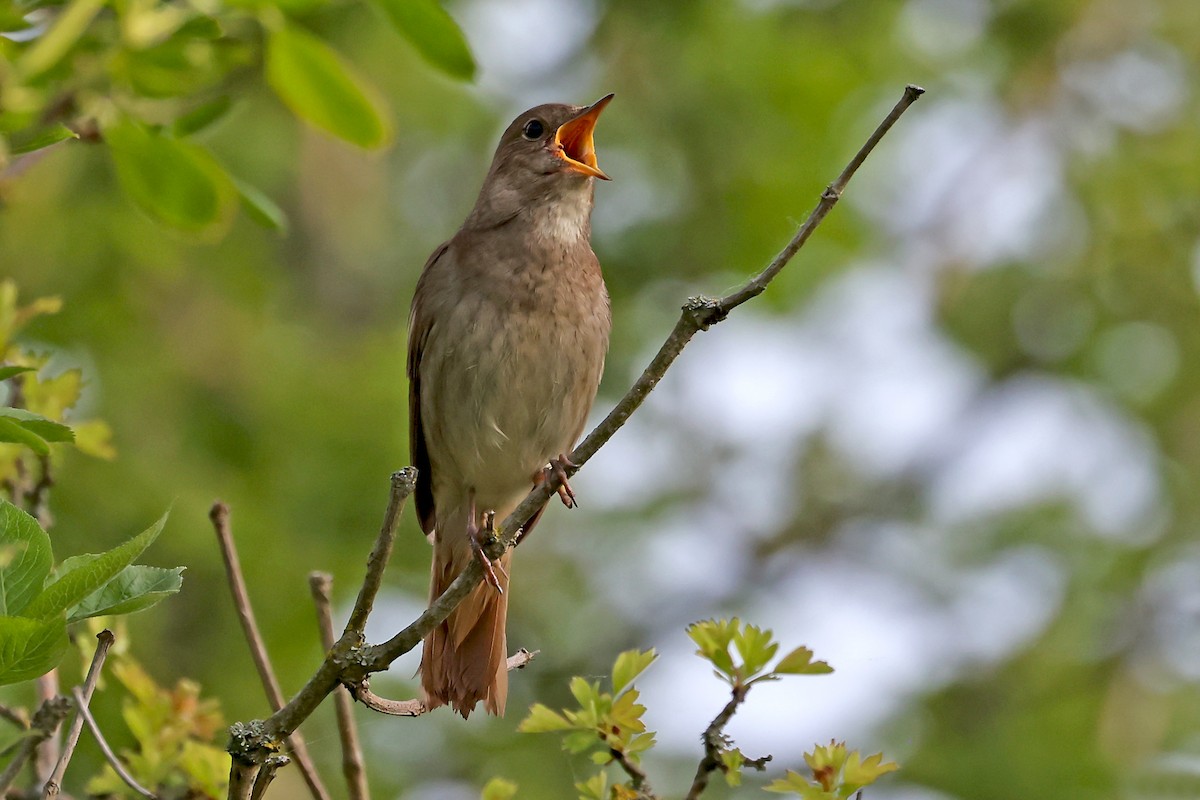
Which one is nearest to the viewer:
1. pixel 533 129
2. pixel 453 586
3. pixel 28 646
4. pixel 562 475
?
pixel 28 646

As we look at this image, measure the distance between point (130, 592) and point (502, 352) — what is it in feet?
9.00

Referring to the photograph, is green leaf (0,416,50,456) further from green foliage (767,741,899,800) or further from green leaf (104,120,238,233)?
green foliage (767,741,899,800)

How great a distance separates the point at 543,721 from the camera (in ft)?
8.52

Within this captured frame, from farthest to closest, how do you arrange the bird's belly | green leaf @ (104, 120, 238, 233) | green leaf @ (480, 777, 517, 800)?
the bird's belly → green leaf @ (480, 777, 517, 800) → green leaf @ (104, 120, 238, 233)

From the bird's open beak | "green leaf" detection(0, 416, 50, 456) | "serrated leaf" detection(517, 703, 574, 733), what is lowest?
"serrated leaf" detection(517, 703, 574, 733)

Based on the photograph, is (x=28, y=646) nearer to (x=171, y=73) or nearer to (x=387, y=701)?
(x=171, y=73)

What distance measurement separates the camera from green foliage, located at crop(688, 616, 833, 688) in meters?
2.51

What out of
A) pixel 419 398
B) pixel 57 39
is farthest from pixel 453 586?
pixel 419 398

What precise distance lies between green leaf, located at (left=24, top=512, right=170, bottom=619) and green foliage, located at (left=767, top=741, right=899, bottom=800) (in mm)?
1114

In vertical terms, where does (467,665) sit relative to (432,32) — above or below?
above

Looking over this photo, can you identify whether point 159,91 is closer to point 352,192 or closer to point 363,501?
point 363,501

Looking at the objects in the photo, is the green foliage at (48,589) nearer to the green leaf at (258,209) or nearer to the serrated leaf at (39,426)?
the serrated leaf at (39,426)

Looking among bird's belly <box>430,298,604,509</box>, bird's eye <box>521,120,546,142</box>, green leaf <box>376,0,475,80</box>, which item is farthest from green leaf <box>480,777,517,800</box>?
bird's eye <box>521,120,546,142</box>

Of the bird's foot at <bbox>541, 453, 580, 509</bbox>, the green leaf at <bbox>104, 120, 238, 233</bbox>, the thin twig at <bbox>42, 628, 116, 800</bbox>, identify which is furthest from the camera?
the bird's foot at <bbox>541, 453, 580, 509</bbox>
